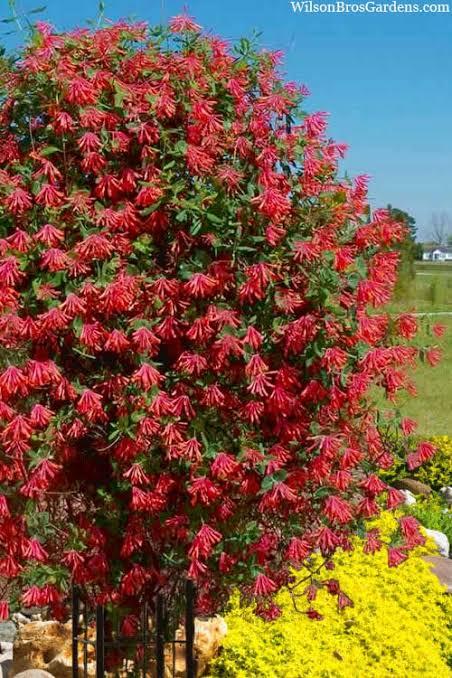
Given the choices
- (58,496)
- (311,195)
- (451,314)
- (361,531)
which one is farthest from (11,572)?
(451,314)

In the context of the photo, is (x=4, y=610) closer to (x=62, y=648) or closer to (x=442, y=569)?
(x=62, y=648)

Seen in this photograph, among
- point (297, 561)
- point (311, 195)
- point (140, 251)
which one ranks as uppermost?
point (311, 195)

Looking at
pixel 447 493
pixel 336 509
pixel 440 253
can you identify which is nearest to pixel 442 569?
pixel 336 509

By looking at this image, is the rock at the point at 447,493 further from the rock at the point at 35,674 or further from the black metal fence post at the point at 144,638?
the rock at the point at 35,674

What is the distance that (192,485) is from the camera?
355 centimetres

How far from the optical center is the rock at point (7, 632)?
587cm

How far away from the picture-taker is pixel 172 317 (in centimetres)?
353

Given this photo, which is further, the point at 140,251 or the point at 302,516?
the point at 302,516

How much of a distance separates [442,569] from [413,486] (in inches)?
97.2

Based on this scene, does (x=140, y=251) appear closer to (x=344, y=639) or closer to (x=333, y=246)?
(x=333, y=246)

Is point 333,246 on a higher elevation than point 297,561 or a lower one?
higher

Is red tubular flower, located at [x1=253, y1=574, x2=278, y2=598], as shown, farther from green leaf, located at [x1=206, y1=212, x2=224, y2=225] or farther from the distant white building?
the distant white building

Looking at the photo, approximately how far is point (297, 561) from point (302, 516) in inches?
7.6

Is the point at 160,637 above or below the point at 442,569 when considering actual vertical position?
above
